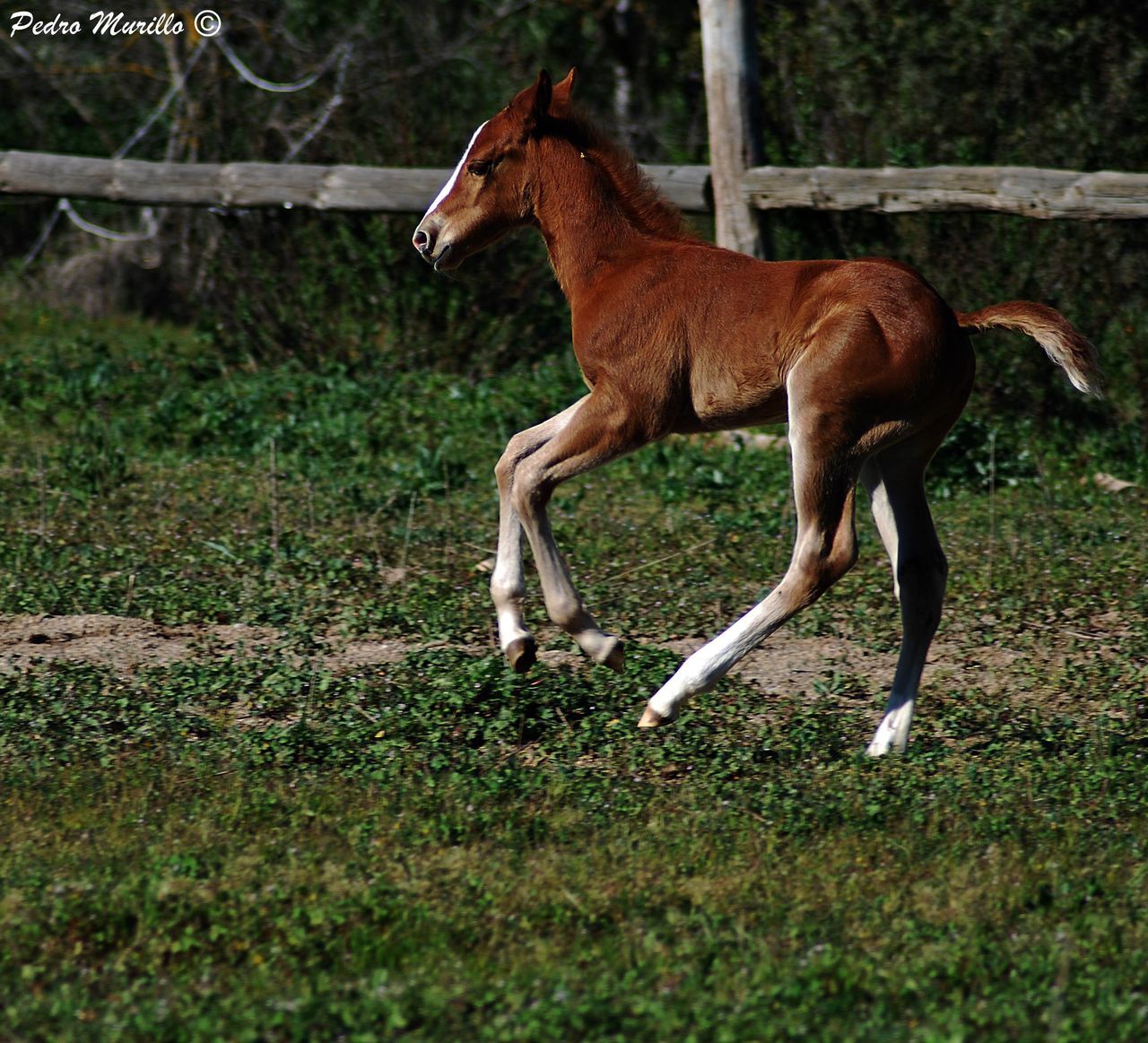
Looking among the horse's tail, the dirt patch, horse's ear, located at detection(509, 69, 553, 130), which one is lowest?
the dirt patch

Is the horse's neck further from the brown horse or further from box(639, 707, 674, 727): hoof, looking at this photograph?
box(639, 707, 674, 727): hoof

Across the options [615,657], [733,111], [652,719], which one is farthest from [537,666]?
[733,111]

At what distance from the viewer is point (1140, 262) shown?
34.7 ft

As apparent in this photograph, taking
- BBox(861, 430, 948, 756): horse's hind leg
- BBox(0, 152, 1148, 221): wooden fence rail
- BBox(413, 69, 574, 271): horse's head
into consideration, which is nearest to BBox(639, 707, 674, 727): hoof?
BBox(861, 430, 948, 756): horse's hind leg

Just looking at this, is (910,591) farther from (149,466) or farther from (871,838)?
(149,466)

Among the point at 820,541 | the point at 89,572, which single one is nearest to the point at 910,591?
the point at 820,541

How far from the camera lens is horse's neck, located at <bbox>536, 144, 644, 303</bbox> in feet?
18.3

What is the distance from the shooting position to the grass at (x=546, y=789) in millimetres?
3584

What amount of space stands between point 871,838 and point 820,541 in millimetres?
1039

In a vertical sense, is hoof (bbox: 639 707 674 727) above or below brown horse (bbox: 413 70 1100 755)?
below

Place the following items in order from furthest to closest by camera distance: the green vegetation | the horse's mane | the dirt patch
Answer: the dirt patch < the horse's mane < the green vegetation

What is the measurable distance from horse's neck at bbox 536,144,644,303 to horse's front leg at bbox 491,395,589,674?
1.62 feet

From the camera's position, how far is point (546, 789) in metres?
4.92

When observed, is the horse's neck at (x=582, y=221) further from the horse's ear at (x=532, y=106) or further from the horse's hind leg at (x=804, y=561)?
the horse's hind leg at (x=804, y=561)
